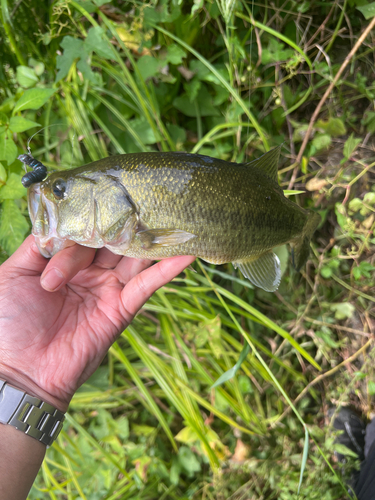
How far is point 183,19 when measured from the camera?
80.7 inches

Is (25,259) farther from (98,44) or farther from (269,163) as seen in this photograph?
(269,163)

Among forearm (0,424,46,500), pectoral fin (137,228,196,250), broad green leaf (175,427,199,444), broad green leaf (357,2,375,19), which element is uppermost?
broad green leaf (357,2,375,19)

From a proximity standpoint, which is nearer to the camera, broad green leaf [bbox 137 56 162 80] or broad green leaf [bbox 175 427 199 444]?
broad green leaf [bbox 137 56 162 80]

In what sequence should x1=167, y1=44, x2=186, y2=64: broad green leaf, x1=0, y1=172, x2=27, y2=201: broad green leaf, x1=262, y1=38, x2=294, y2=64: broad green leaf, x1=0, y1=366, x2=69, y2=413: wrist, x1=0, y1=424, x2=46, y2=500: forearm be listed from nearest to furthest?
x1=0, y1=424, x2=46, y2=500: forearm → x1=0, y1=366, x2=69, y2=413: wrist → x1=0, y1=172, x2=27, y2=201: broad green leaf → x1=167, y1=44, x2=186, y2=64: broad green leaf → x1=262, y1=38, x2=294, y2=64: broad green leaf

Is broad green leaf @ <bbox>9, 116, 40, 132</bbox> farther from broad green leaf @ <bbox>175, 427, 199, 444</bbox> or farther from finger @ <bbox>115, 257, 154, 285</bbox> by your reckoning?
broad green leaf @ <bbox>175, 427, 199, 444</bbox>

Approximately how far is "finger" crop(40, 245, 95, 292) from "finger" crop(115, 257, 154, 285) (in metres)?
0.24

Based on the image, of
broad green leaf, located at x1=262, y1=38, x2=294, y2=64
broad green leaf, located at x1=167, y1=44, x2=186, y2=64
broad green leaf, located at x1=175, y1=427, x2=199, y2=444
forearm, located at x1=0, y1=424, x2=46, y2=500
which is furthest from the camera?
broad green leaf, located at x1=175, y1=427, x2=199, y2=444

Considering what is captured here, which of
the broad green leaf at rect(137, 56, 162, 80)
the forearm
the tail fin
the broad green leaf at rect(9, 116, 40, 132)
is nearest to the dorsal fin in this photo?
the tail fin

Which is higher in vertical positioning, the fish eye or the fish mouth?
the fish eye

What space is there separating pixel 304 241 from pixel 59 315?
1.47 m

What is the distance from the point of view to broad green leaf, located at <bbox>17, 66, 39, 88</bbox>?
1843 mm

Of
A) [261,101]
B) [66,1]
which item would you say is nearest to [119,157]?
[66,1]

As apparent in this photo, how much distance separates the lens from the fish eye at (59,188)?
1.51 m

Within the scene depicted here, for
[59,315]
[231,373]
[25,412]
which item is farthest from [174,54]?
[25,412]
